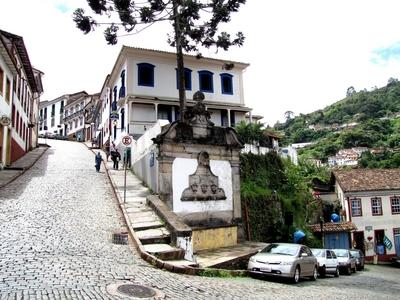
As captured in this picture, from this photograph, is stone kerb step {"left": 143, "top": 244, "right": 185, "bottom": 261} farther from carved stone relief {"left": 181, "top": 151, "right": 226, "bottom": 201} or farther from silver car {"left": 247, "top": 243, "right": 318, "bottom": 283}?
carved stone relief {"left": 181, "top": 151, "right": 226, "bottom": 201}

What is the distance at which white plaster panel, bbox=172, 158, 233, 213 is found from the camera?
15.2 m

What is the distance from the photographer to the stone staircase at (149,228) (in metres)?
11.1

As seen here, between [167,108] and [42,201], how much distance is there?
58.9ft

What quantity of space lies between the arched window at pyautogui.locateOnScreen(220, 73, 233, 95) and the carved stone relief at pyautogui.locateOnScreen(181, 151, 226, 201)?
19502mm

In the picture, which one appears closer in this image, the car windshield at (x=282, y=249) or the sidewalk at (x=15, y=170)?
the car windshield at (x=282, y=249)

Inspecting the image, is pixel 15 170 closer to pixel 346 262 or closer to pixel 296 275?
pixel 296 275

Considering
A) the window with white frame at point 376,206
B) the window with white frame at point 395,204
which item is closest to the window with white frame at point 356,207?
the window with white frame at point 376,206

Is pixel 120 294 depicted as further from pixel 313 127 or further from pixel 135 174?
pixel 313 127

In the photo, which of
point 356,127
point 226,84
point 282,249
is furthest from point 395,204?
point 356,127

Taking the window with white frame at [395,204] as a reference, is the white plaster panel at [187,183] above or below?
above

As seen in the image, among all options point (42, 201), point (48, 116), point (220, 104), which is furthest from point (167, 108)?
point (48, 116)

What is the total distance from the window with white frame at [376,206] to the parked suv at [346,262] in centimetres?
1528

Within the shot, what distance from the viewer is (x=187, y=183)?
15.6 m

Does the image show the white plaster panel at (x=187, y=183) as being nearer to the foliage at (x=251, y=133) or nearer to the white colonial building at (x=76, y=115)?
the foliage at (x=251, y=133)
